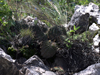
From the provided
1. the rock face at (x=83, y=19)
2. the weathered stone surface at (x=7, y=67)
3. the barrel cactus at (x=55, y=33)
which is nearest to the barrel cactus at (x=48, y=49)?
the barrel cactus at (x=55, y=33)

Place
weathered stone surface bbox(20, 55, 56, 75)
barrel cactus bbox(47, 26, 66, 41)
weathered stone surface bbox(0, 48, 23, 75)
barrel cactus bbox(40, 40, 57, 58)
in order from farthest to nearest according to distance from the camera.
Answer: barrel cactus bbox(47, 26, 66, 41) < barrel cactus bbox(40, 40, 57, 58) < weathered stone surface bbox(0, 48, 23, 75) < weathered stone surface bbox(20, 55, 56, 75)

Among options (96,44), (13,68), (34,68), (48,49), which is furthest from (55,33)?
(13,68)

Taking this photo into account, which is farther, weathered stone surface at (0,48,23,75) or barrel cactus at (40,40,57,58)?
barrel cactus at (40,40,57,58)

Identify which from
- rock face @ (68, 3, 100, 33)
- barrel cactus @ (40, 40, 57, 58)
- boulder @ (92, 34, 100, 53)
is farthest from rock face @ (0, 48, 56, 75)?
rock face @ (68, 3, 100, 33)

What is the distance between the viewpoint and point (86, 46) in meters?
3.47

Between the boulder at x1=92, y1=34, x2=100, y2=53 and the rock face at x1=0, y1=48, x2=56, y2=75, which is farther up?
the rock face at x1=0, y1=48, x2=56, y2=75

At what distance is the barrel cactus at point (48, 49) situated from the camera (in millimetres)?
3273

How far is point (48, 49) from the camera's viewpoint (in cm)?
328

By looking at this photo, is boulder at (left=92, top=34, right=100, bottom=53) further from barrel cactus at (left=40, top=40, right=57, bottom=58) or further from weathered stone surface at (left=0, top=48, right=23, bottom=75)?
weathered stone surface at (left=0, top=48, right=23, bottom=75)

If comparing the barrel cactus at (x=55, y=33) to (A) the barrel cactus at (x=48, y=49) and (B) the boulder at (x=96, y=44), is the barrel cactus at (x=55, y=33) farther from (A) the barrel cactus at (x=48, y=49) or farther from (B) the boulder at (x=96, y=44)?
(B) the boulder at (x=96, y=44)

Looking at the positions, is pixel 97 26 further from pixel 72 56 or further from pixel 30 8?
pixel 30 8

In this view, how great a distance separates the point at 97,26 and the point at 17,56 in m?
3.11

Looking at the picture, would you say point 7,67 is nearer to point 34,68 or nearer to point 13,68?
point 13,68

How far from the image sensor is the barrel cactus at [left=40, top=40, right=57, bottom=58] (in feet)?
10.7
